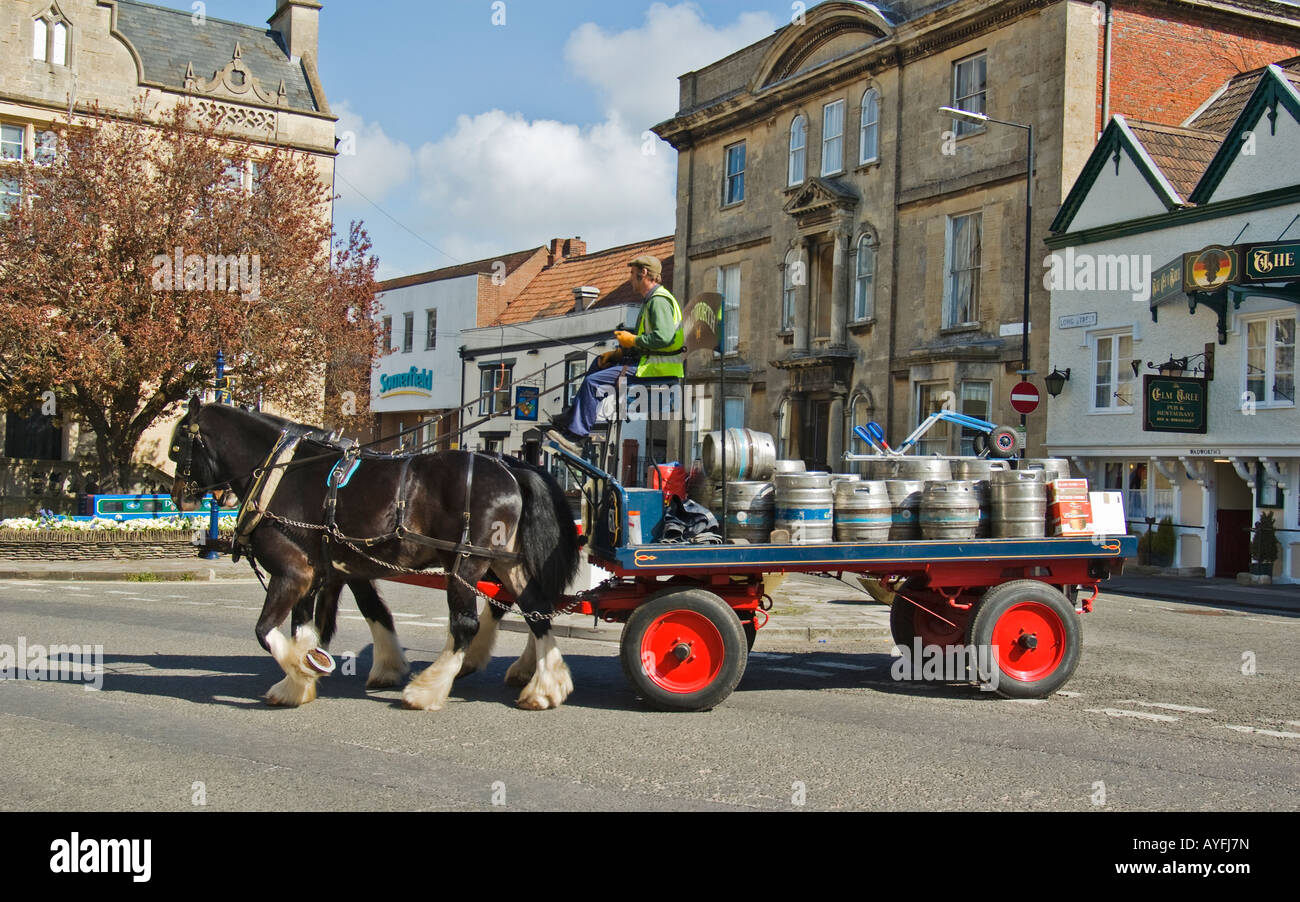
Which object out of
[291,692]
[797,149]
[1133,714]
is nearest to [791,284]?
[797,149]

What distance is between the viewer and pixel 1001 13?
25.5 meters

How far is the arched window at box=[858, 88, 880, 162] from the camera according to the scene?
2916 centimetres

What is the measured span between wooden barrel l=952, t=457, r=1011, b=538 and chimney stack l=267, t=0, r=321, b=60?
28986 millimetres

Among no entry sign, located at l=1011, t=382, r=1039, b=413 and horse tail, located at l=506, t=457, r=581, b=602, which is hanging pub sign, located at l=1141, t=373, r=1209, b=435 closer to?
no entry sign, located at l=1011, t=382, r=1039, b=413

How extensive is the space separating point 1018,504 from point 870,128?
74.5 feet

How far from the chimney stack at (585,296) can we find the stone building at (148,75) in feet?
36.9

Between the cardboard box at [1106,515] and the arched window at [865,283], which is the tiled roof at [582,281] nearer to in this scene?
the arched window at [865,283]

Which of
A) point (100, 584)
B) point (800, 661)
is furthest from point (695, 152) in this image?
point (800, 661)

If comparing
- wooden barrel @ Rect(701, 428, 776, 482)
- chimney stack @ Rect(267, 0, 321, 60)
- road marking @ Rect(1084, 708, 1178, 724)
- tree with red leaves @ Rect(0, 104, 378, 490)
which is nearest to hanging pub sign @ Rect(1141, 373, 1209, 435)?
road marking @ Rect(1084, 708, 1178, 724)

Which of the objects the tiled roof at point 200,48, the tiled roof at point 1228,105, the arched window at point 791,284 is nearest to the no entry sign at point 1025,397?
the tiled roof at point 1228,105

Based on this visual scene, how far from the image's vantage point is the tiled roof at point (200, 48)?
30359 mm
